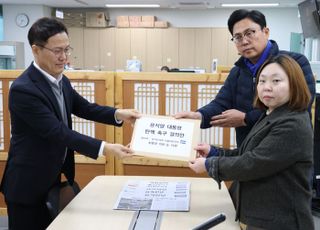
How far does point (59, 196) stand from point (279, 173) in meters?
1.06

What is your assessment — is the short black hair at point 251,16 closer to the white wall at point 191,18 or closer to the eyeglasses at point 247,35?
the eyeglasses at point 247,35

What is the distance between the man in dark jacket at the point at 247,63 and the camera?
186 centimetres

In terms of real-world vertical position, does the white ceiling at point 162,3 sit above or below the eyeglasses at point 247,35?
above

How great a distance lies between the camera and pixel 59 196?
72.2 inches

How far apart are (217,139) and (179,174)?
15.2 inches

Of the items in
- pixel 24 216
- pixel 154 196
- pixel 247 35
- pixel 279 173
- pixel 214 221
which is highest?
pixel 247 35

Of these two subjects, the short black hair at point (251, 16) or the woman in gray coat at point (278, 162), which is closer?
the woman in gray coat at point (278, 162)

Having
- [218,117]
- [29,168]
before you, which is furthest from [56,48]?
[218,117]

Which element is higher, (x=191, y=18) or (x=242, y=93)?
(x=191, y=18)

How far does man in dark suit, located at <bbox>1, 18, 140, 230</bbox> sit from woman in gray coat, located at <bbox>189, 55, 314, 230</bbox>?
0.60 metres

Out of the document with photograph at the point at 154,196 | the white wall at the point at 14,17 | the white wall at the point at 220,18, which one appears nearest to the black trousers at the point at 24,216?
the document with photograph at the point at 154,196

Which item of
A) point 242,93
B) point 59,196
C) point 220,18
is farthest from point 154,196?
point 220,18

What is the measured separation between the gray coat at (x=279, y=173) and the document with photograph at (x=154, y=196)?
0.38 meters

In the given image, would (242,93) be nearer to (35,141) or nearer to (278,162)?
(278,162)
